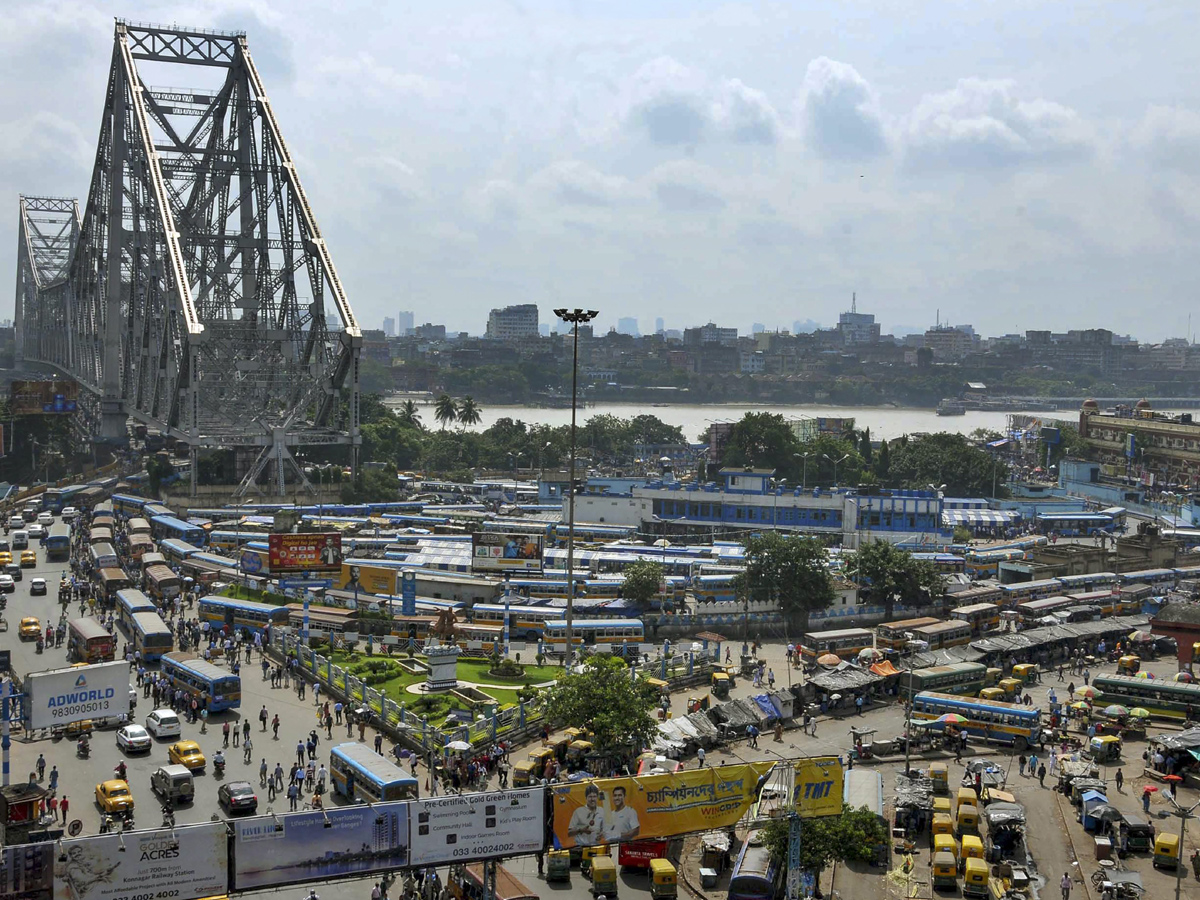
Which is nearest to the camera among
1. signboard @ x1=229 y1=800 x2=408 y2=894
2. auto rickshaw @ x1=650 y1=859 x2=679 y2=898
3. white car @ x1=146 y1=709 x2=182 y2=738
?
signboard @ x1=229 y1=800 x2=408 y2=894

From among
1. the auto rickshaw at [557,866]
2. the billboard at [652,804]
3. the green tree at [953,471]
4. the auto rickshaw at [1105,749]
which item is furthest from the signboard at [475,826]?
the green tree at [953,471]

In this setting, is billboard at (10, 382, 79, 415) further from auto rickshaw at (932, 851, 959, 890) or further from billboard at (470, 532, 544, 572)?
auto rickshaw at (932, 851, 959, 890)

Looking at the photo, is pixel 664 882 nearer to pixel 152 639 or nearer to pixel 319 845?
pixel 319 845

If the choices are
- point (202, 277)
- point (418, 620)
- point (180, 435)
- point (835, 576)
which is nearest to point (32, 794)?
point (418, 620)

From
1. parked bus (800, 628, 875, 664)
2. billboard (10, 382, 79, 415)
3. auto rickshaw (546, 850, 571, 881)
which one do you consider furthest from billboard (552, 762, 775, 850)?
billboard (10, 382, 79, 415)

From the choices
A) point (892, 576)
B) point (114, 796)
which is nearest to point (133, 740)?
point (114, 796)

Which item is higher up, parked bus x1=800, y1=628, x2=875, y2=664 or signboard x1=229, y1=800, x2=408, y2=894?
signboard x1=229, y1=800, x2=408, y2=894

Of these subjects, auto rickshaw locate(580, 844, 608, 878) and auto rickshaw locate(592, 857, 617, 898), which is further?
auto rickshaw locate(580, 844, 608, 878)
